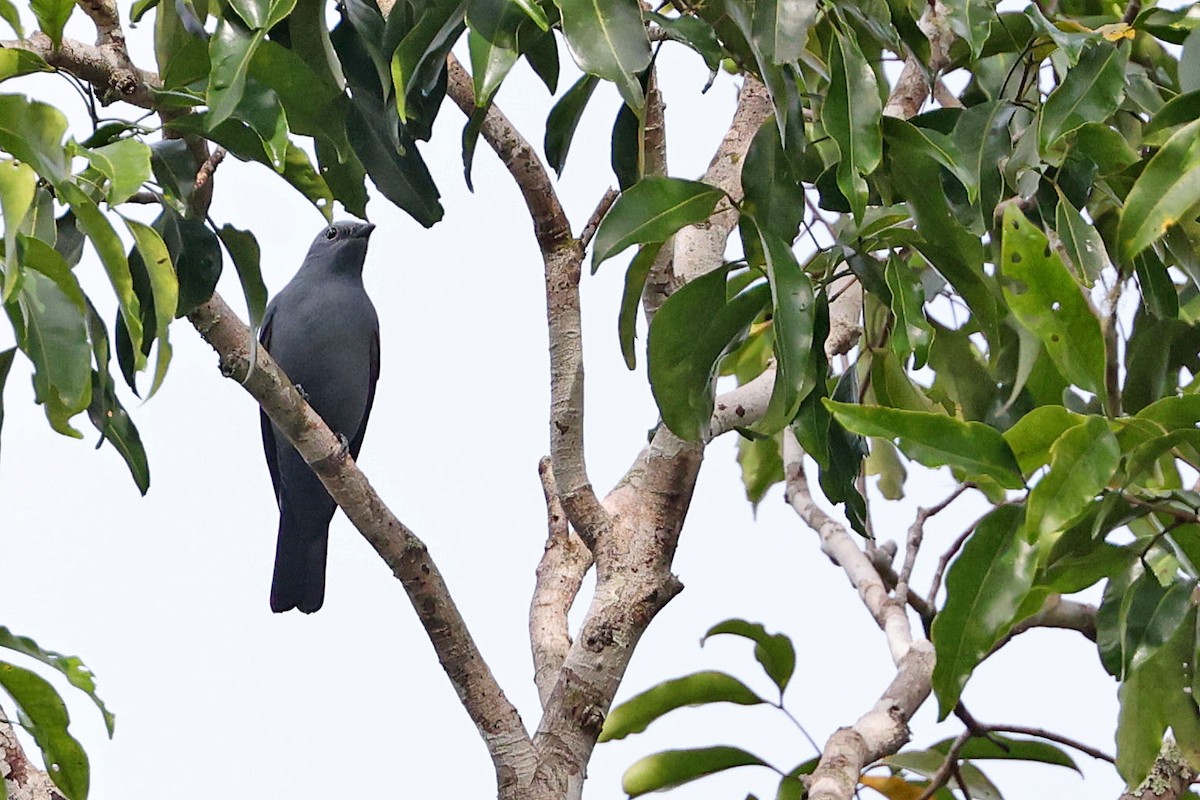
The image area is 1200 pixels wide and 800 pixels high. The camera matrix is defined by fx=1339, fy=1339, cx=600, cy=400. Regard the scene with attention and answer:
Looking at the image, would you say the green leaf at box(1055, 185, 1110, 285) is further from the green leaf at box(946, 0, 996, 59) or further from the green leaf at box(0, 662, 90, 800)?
the green leaf at box(0, 662, 90, 800)

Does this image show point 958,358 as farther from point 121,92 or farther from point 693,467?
point 121,92

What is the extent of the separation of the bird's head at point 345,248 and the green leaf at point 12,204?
3.70 meters

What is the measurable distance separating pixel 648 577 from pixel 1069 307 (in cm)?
106

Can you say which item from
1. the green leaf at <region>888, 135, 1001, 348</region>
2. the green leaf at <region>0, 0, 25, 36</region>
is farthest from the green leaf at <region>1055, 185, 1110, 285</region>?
the green leaf at <region>0, 0, 25, 36</region>

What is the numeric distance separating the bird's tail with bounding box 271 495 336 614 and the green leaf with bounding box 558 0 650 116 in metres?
3.72

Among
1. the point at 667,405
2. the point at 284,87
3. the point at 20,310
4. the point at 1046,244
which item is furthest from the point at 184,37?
the point at 1046,244

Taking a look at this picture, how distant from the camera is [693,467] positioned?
251cm

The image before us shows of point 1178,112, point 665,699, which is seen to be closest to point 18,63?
point 1178,112

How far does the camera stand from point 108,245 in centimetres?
153

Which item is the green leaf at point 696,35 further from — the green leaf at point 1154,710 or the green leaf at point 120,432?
the green leaf at point 1154,710

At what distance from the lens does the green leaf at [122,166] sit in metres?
1.43

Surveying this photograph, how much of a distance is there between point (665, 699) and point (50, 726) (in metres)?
1.24

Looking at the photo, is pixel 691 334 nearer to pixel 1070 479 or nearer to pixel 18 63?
pixel 1070 479

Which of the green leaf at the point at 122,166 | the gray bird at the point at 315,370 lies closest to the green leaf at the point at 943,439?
the green leaf at the point at 122,166
